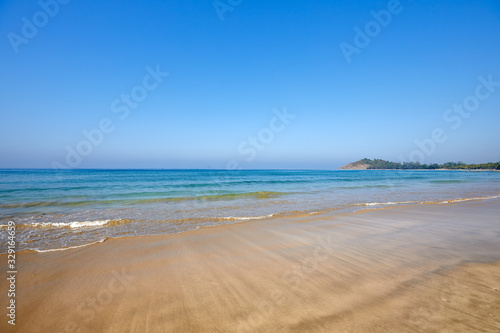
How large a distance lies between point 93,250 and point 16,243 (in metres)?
2.48

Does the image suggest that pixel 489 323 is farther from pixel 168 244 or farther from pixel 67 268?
pixel 67 268

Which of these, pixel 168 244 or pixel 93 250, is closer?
pixel 93 250

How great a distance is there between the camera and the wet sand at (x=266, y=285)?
2.59m

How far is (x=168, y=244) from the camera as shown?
5.79 metres

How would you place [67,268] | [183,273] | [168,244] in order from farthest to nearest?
1. [168,244]
2. [67,268]
3. [183,273]

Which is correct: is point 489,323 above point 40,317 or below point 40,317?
above

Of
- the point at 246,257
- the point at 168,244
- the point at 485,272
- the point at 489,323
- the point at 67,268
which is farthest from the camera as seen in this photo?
the point at 168,244

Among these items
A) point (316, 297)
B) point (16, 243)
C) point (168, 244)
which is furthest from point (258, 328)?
point (16, 243)
